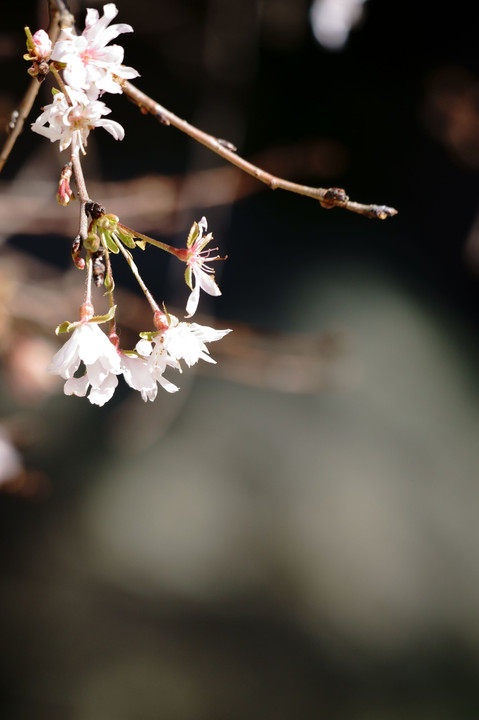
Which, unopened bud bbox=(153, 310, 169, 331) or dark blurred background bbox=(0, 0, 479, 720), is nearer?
unopened bud bbox=(153, 310, 169, 331)

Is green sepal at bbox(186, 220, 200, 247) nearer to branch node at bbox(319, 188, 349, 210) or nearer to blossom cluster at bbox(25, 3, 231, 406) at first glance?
blossom cluster at bbox(25, 3, 231, 406)

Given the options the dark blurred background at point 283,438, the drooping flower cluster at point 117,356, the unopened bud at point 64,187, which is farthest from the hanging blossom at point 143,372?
the dark blurred background at point 283,438

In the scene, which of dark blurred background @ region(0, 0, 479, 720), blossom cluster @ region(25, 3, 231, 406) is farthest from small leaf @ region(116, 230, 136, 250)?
dark blurred background @ region(0, 0, 479, 720)

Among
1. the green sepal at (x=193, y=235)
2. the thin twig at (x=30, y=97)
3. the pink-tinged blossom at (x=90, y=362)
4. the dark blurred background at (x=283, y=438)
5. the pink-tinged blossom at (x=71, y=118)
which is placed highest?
the dark blurred background at (x=283, y=438)

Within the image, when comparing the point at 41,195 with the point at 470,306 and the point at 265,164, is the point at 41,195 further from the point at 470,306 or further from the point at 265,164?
the point at 470,306

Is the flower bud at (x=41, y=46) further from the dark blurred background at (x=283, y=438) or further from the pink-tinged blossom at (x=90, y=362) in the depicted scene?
the dark blurred background at (x=283, y=438)

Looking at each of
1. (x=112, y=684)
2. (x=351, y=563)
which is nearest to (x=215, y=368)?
(x=351, y=563)
